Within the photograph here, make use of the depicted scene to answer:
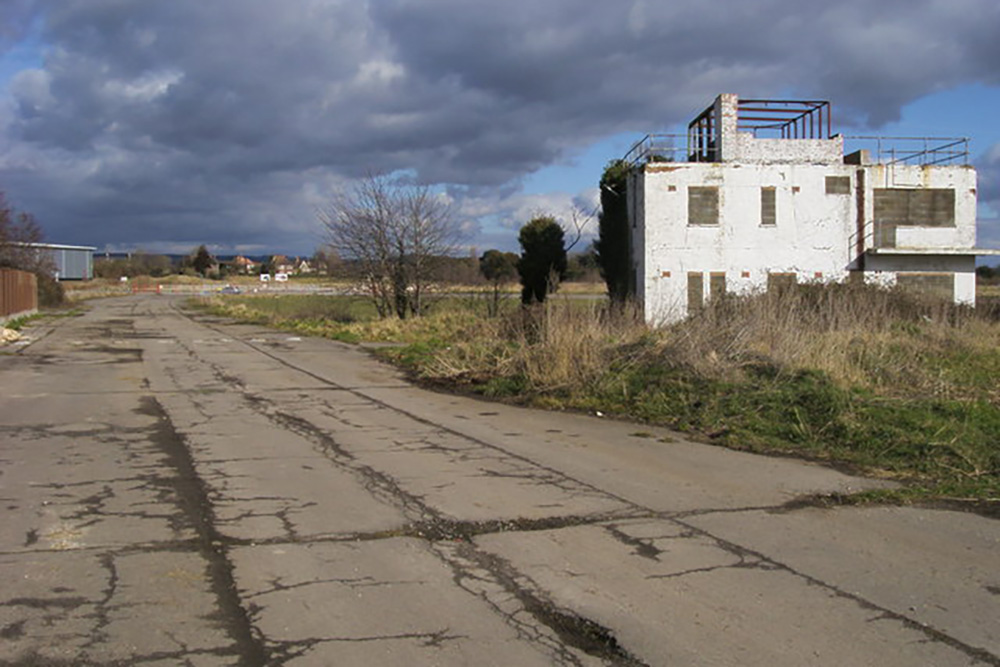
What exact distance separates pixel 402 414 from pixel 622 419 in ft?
10.2

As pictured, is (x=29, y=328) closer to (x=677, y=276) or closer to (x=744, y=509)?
(x=677, y=276)

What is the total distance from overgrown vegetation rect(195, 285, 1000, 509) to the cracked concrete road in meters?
0.87

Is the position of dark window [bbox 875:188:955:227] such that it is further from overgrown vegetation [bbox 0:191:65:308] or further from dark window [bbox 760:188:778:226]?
overgrown vegetation [bbox 0:191:65:308]

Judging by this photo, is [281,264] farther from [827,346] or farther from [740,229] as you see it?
[827,346]

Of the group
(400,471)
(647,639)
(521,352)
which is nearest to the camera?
(647,639)

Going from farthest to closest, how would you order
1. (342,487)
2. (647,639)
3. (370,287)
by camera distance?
(370,287) → (342,487) → (647,639)

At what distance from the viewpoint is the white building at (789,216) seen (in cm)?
3098

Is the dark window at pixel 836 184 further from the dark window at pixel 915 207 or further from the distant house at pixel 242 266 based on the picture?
the distant house at pixel 242 266

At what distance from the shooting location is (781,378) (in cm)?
1133

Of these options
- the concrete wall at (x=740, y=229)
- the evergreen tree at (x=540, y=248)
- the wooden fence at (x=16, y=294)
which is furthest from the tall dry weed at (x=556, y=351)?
the wooden fence at (x=16, y=294)

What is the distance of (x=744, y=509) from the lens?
6684 mm

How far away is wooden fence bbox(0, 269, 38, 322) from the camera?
35.1 metres

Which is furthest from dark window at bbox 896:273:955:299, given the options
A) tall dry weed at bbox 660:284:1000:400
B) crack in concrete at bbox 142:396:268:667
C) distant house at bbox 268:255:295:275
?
distant house at bbox 268:255:295:275

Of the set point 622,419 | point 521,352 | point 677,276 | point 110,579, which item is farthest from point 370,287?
point 110,579
